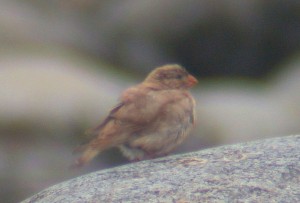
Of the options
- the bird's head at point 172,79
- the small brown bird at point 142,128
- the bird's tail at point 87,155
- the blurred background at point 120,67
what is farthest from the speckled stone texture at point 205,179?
the blurred background at point 120,67

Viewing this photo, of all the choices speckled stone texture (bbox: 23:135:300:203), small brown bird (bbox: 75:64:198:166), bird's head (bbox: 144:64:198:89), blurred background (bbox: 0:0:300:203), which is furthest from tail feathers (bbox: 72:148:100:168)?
blurred background (bbox: 0:0:300:203)

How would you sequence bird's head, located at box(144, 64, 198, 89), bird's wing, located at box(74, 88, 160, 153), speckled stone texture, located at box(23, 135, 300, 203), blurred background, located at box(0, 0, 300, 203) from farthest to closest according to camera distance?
blurred background, located at box(0, 0, 300, 203), bird's head, located at box(144, 64, 198, 89), bird's wing, located at box(74, 88, 160, 153), speckled stone texture, located at box(23, 135, 300, 203)

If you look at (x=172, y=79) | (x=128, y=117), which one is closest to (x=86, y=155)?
(x=128, y=117)

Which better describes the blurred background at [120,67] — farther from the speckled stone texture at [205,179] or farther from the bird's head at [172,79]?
the speckled stone texture at [205,179]

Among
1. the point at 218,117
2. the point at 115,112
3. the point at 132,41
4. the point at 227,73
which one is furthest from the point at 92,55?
the point at 115,112

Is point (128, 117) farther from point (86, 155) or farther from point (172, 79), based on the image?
point (172, 79)

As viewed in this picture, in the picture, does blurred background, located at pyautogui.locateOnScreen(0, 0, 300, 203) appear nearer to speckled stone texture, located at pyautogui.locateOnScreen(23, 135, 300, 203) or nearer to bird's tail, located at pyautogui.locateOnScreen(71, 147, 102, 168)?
bird's tail, located at pyautogui.locateOnScreen(71, 147, 102, 168)
